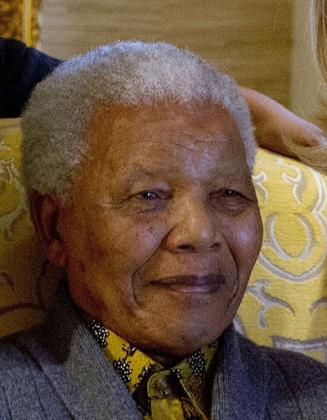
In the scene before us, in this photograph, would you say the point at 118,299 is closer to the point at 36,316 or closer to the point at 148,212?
the point at 148,212

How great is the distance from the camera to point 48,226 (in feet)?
4.15

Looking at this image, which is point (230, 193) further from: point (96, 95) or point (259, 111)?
point (259, 111)

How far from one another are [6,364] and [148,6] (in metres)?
2.48

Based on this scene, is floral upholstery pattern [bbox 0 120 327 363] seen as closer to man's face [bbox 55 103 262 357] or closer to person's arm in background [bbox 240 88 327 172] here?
person's arm in background [bbox 240 88 327 172]

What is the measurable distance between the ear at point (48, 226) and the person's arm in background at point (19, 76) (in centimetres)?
44

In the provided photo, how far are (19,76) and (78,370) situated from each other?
0.74 meters

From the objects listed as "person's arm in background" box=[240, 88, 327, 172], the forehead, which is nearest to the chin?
the forehead

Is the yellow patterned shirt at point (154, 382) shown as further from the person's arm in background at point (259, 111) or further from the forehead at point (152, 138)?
the person's arm in background at point (259, 111)

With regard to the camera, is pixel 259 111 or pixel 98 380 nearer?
pixel 98 380

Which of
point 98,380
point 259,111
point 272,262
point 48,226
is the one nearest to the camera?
point 98,380

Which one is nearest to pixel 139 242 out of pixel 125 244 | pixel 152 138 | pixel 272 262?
pixel 125 244

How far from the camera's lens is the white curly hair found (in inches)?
46.8

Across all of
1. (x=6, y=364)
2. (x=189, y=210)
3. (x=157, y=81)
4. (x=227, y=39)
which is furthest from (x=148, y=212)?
(x=227, y=39)

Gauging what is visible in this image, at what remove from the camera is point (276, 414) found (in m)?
1.25
